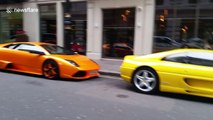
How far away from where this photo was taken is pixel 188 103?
246 inches

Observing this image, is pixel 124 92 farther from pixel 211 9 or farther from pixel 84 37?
pixel 84 37

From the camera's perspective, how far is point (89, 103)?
230 inches

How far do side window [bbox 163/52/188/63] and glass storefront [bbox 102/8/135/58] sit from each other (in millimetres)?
6548

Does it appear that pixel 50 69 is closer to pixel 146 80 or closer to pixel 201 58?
pixel 146 80

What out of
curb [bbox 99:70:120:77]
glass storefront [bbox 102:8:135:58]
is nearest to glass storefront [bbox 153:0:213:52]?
glass storefront [bbox 102:8:135:58]

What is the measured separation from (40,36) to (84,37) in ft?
11.1

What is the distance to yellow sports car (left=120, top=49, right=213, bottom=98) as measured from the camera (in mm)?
6301

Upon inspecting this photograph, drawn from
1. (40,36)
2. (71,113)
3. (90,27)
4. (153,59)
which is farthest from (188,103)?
(40,36)

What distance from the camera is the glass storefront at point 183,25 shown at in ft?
38.1

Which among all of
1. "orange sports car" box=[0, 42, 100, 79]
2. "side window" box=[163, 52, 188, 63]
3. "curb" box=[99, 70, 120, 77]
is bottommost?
"curb" box=[99, 70, 120, 77]

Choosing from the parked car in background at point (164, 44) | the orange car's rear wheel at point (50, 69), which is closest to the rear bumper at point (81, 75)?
Answer: the orange car's rear wheel at point (50, 69)

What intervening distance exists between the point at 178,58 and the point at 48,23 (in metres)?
11.1

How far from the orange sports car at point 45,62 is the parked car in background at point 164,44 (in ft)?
14.4

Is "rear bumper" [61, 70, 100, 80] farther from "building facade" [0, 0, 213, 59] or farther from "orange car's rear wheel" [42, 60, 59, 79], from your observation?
"building facade" [0, 0, 213, 59]
